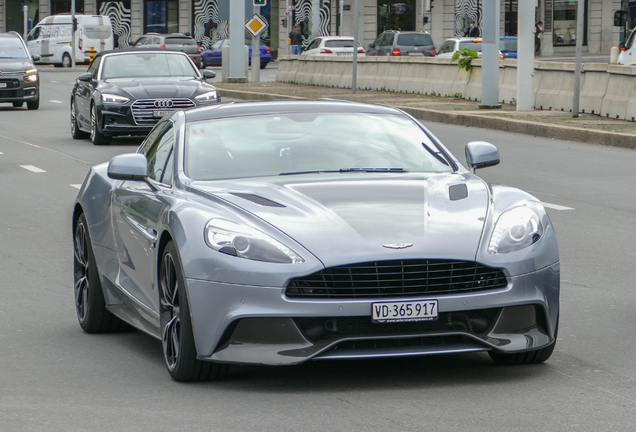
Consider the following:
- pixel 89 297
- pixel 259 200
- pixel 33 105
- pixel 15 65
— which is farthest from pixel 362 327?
pixel 33 105

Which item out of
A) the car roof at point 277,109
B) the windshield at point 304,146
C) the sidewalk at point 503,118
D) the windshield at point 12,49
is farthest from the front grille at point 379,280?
the windshield at point 12,49

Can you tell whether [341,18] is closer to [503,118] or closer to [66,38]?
[66,38]

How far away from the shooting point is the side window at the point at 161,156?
643 centimetres

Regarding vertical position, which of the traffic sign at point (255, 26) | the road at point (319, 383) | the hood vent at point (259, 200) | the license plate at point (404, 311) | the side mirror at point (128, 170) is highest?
the traffic sign at point (255, 26)

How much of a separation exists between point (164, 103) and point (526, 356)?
49.0 feet

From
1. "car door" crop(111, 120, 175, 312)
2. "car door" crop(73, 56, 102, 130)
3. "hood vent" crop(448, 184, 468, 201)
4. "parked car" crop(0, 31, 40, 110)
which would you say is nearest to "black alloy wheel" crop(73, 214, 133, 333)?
"car door" crop(111, 120, 175, 312)

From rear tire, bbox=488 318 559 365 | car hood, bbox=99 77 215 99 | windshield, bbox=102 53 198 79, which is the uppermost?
windshield, bbox=102 53 198 79

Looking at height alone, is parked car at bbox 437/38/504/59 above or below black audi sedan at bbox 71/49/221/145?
above

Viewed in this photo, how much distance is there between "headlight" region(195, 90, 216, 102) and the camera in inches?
792

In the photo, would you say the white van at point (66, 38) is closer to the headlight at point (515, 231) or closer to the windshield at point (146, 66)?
the windshield at point (146, 66)

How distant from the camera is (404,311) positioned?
5113 millimetres

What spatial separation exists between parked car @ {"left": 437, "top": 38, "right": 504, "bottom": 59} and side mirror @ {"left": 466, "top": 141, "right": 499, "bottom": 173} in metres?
35.9

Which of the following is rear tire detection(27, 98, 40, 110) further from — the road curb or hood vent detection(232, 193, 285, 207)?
hood vent detection(232, 193, 285, 207)

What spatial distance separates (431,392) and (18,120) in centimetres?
2269
